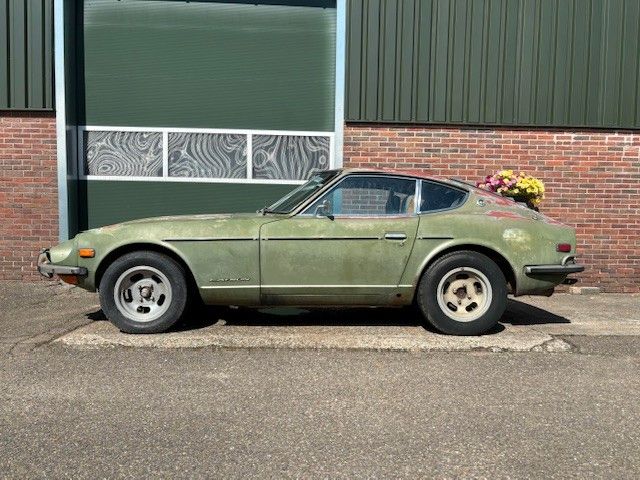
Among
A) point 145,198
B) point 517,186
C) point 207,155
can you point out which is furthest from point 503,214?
point 145,198

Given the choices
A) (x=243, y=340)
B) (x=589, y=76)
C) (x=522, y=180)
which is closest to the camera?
(x=243, y=340)

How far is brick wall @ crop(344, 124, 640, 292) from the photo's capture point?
862cm

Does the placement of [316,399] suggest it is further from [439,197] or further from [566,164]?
[566,164]

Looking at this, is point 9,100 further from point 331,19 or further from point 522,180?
point 522,180

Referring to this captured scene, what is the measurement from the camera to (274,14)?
28.9ft

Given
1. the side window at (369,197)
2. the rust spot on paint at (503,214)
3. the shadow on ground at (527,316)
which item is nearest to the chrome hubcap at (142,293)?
the side window at (369,197)

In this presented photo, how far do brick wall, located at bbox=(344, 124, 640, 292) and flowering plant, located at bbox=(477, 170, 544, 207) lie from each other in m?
0.63

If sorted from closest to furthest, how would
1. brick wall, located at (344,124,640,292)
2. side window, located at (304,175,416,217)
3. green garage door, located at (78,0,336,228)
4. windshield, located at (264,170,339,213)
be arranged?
side window, located at (304,175,416,217) < windshield, located at (264,170,339,213) < brick wall, located at (344,124,640,292) < green garage door, located at (78,0,336,228)

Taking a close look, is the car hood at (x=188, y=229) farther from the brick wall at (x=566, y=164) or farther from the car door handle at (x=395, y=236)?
the brick wall at (x=566, y=164)

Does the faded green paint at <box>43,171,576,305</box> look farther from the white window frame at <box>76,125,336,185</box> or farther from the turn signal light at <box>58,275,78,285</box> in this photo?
the white window frame at <box>76,125,336,185</box>

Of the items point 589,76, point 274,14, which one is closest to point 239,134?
point 274,14

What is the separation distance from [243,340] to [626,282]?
5.76 meters

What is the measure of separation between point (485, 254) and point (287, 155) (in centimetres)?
393

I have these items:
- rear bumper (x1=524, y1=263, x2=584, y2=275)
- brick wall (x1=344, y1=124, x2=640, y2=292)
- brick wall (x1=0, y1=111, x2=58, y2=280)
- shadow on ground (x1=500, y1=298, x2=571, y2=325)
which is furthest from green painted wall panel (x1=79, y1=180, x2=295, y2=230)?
rear bumper (x1=524, y1=263, x2=584, y2=275)
